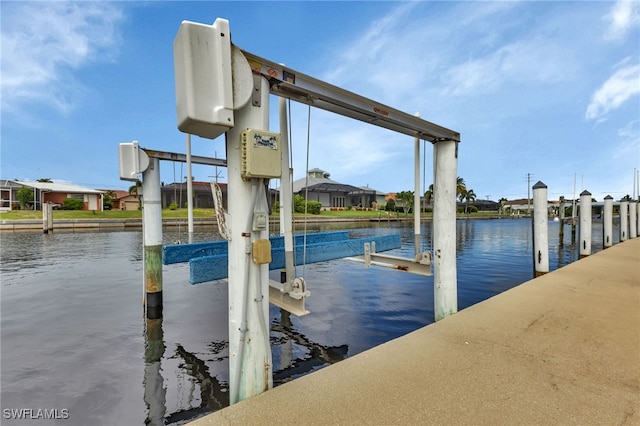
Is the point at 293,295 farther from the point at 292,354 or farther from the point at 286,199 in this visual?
the point at 292,354

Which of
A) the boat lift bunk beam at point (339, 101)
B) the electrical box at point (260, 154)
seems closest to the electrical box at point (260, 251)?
the electrical box at point (260, 154)

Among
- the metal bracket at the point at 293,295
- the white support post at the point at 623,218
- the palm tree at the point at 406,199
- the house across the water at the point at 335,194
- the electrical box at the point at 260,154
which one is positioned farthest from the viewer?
the palm tree at the point at 406,199

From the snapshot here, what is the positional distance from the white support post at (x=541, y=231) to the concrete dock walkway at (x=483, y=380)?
432 cm

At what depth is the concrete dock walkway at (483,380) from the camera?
239 cm

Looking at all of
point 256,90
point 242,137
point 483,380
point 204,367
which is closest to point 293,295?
point 242,137

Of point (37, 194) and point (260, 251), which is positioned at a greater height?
point (37, 194)

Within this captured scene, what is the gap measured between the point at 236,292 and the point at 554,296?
612cm

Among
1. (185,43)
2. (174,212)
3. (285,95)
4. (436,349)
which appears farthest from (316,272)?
(174,212)

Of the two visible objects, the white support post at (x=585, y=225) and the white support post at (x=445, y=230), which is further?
the white support post at (x=585, y=225)

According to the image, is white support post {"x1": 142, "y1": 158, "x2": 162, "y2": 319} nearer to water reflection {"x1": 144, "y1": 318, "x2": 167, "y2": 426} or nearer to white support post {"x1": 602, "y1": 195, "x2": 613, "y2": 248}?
water reflection {"x1": 144, "y1": 318, "x2": 167, "y2": 426}

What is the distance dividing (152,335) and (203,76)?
214 inches

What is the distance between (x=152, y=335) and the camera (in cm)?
597

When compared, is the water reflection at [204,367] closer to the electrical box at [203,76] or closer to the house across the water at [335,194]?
the electrical box at [203,76]

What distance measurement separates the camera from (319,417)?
93.0 inches
